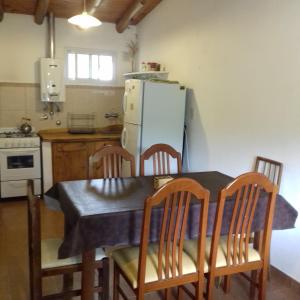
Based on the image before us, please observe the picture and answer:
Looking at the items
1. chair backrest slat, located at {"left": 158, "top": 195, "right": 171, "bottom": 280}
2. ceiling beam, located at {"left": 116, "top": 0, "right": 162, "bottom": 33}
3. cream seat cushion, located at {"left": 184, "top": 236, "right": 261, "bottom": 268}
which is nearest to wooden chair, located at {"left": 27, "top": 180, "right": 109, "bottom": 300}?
chair backrest slat, located at {"left": 158, "top": 195, "right": 171, "bottom": 280}

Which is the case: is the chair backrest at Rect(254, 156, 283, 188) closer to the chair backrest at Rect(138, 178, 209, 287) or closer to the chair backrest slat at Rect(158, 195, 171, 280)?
the chair backrest at Rect(138, 178, 209, 287)

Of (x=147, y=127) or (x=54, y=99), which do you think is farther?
(x=54, y=99)

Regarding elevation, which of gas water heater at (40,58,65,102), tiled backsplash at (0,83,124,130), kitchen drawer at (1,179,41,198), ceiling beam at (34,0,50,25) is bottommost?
kitchen drawer at (1,179,41,198)

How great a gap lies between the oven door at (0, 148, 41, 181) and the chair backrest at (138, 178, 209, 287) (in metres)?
2.89

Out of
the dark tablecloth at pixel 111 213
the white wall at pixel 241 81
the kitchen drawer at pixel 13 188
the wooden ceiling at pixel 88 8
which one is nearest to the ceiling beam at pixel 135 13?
the wooden ceiling at pixel 88 8

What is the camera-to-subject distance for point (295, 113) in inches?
101

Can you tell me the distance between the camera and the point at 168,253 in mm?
1839

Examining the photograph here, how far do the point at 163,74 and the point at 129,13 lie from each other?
3.26ft

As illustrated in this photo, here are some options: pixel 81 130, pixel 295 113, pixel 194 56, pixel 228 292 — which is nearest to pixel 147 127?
pixel 194 56

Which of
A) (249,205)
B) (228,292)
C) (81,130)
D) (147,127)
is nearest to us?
(249,205)

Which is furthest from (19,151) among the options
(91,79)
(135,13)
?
(135,13)

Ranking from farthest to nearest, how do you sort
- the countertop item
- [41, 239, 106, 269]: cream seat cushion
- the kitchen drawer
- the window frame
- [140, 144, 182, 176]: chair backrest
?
the window frame, the countertop item, the kitchen drawer, [140, 144, 182, 176]: chair backrest, [41, 239, 106, 269]: cream seat cushion

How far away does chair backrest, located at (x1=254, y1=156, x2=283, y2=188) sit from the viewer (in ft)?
8.76

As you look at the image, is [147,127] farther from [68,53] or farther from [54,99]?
[68,53]
